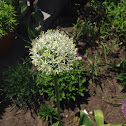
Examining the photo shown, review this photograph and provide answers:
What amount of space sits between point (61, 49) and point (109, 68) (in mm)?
1860

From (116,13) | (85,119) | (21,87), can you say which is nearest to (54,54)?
(85,119)

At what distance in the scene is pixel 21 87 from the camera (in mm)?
2660

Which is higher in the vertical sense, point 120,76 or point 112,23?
point 112,23

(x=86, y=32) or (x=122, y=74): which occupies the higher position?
(x=86, y=32)

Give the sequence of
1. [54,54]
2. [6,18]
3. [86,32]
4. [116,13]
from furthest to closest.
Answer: [86,32]
[116,13]
[6,18]
[54,54]

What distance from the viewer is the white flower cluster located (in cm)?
151

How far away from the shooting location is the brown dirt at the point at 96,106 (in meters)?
2.62

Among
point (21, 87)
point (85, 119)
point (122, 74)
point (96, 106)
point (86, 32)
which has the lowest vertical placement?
point (96, 106)

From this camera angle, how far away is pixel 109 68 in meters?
3.18

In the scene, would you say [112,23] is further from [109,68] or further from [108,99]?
[108,99]

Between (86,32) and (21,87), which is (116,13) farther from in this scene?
(21,87)

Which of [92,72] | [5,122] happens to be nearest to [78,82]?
[92,72]

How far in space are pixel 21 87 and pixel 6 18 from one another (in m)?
1.09

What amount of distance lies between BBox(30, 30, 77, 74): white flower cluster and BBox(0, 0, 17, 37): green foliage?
136cm
